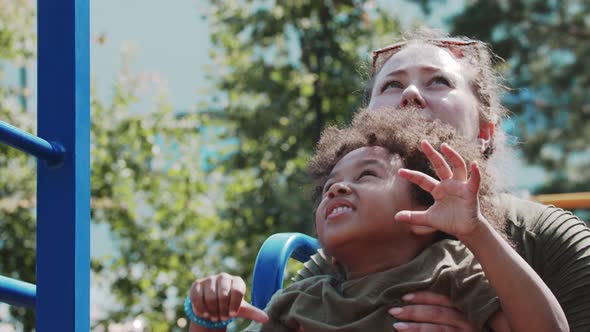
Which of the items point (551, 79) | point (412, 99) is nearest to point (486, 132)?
point (412, 99)

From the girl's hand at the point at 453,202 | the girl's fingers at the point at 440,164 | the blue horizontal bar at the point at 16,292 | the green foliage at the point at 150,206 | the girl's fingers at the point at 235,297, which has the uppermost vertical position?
the girl's fingers at the point at 440,164

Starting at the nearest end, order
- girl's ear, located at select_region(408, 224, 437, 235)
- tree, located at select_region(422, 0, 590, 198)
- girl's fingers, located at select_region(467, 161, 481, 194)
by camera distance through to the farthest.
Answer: girl's fingers, located at select_region(467, 161, 481, 194)
girl's ear, located at select_region(408, 224, 437, 235)
tree, located at select_region(422, 0, 590, 198)

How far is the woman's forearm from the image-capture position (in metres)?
1.29

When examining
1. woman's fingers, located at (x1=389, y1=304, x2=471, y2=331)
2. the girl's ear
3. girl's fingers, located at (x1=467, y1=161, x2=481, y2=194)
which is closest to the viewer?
girl's fingers, located at (x1=467, y1=161, x2=481, y2=194)

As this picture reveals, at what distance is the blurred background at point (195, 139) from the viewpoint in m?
6.71

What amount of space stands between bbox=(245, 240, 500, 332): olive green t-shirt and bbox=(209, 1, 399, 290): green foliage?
4.95 m

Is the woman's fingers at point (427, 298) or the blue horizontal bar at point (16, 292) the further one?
the blue horizontal bar at point (16, 292)

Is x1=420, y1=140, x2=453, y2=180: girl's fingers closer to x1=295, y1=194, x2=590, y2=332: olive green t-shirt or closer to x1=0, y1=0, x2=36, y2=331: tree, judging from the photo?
x1=295, y1=194, x2=590, y2=332: olive green t-shirt

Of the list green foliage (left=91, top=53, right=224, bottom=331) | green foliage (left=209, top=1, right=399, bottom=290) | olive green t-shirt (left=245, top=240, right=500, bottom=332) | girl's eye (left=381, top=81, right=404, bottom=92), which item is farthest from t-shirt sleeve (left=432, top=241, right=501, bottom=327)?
green foliage (left=91, top=53, right=224, bottom=331)

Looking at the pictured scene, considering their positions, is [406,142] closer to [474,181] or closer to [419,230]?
[419,230]

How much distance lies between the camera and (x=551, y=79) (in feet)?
31.1

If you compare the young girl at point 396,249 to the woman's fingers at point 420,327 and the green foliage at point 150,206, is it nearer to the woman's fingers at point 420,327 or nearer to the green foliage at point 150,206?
the woman's fingers at point 420,327

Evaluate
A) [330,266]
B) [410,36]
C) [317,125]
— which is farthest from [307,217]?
[330,266]

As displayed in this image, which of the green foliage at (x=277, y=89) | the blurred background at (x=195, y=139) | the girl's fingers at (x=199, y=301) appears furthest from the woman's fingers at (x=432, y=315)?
the green foliage at (x=277, y=89)
